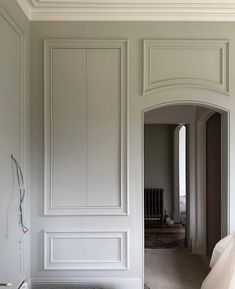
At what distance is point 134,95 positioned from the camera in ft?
11.2

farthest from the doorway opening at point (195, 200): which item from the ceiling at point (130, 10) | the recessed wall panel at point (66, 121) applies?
the recessed wall panel at point (66, 121)

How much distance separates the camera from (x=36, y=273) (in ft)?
11.1

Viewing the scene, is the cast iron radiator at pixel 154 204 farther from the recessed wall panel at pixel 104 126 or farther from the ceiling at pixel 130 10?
the ceiling at pixel 130 10

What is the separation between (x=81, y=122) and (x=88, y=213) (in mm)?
988

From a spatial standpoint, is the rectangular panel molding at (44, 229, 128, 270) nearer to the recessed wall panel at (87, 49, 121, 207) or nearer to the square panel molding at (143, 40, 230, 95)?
the recessed wall panel at (87, 49, 121, 207)

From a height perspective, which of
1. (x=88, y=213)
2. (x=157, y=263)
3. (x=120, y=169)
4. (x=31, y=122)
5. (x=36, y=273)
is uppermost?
(x=31, y=122)

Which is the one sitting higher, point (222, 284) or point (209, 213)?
point (209, 213)

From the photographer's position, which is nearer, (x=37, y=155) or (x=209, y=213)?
(x=37, y=155)

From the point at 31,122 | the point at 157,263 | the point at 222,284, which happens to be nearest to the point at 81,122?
the point at 31,122

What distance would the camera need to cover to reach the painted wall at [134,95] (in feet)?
11.1

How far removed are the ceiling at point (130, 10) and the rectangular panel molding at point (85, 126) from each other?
0.90ft

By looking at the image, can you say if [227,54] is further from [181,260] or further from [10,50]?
[181,260]

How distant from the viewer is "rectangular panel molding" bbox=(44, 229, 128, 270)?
3381 millimetres

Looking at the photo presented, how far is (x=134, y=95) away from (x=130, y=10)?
897 millimetres
